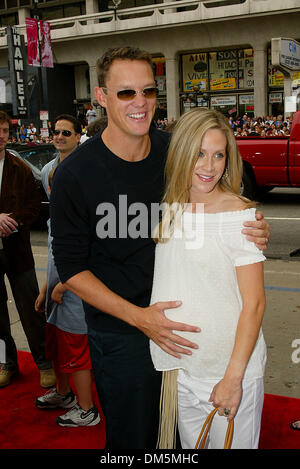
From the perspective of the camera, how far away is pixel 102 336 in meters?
2.12

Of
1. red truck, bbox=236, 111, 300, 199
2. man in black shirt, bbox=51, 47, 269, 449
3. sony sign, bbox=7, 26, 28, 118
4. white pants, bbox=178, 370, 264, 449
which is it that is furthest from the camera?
sony sign, bbox=7, 26, 28, 118

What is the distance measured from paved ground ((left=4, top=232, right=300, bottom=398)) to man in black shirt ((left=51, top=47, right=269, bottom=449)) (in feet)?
5.97

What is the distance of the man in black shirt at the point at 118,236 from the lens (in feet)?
6.63

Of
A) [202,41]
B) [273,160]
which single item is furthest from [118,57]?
[202,41]

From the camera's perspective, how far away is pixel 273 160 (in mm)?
11062

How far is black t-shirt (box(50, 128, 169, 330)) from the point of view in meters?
2.02

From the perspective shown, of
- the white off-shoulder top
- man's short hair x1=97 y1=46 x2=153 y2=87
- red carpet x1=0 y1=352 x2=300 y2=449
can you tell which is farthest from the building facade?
the white off-shoulder top

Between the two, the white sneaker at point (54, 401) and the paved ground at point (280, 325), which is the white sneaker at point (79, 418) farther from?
the paved ground at point (280, 325)

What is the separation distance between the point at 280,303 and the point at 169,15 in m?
28.8

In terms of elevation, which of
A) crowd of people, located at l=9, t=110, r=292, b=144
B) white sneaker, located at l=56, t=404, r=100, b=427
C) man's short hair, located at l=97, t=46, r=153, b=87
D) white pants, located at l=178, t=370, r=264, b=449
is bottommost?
white sneaker, located at l=56, t=404, r=100, b=427

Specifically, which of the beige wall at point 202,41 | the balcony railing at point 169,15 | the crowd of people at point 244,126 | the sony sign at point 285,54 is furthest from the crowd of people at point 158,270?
the beige wall at point 202,41

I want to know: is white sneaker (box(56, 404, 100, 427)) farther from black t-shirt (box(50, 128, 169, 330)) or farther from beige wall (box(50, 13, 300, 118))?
beige wall (box(50, 13, 300, 118))

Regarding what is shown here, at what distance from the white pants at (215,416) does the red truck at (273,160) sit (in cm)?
916

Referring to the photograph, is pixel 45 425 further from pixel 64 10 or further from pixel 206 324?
pixel 64 10
